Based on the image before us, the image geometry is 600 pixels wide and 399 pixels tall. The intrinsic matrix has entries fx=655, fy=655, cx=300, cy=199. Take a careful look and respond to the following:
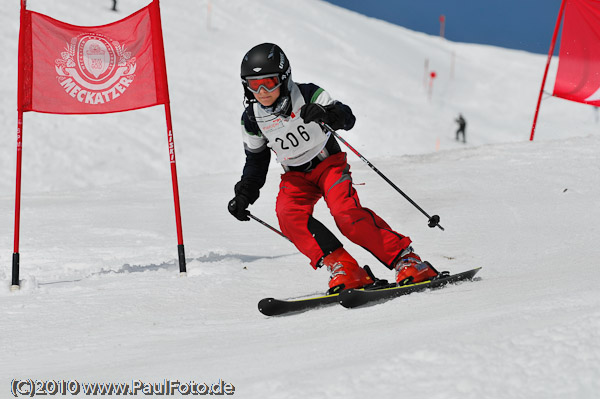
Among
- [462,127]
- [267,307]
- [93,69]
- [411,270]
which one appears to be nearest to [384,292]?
[411,270]

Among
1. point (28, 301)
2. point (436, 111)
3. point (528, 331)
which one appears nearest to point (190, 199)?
point (28, 301)

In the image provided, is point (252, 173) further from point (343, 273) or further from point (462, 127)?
point (462, 127)

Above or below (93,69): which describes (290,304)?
below

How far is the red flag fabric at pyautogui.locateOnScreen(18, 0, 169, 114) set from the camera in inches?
213

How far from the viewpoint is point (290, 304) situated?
3748 millimetres

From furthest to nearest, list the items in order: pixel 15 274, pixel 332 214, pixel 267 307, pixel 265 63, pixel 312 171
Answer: pixel 15 274 → pixel 312 171 → pixel 332 214 → pixel 265 63 → pixel 267 307

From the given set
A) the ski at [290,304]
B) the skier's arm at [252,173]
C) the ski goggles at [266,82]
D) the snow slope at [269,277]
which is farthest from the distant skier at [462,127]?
the ski at [290,304]

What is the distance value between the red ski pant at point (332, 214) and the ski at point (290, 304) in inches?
14.9

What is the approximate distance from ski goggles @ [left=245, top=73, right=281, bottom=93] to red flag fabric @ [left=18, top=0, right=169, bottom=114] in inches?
75.1

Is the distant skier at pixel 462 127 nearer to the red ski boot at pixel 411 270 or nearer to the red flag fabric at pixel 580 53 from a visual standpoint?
the red flag fabric at pixel 580 53

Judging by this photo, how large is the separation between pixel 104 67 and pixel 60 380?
359 centimetres

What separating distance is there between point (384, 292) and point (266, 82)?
1.44m

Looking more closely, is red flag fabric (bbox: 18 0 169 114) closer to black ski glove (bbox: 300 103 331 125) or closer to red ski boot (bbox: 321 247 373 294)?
black ski glove (bbox: 300 103 331 125)

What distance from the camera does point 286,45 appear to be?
28328 millimetres
